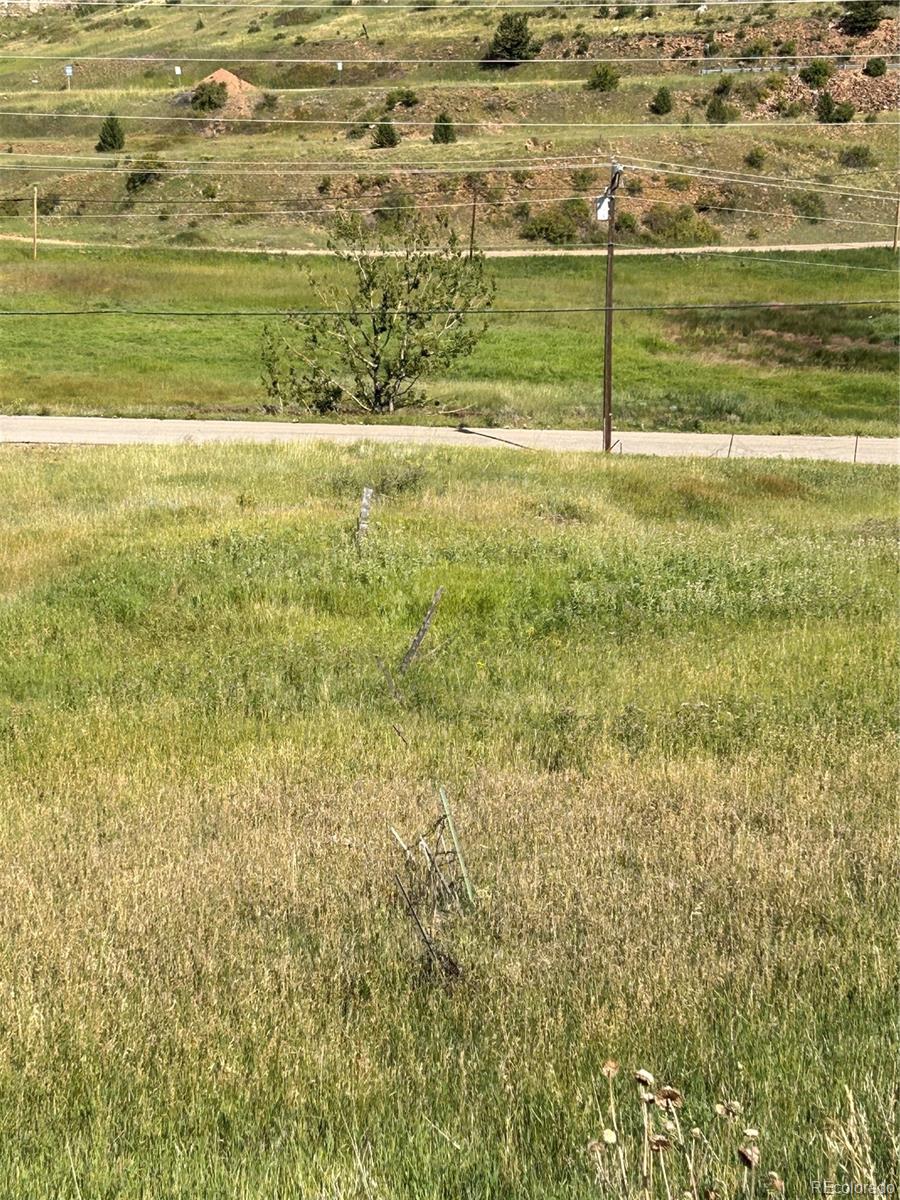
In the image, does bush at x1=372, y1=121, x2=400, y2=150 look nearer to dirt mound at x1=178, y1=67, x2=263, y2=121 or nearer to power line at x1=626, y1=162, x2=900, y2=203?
power line at x1=626, y1=162, x2=900, y2=203

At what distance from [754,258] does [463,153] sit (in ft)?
89.2

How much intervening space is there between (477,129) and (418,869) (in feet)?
322

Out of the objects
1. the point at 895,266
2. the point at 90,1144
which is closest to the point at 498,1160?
the point at 90,1144

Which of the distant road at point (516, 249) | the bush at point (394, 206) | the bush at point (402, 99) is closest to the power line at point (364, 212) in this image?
the bush at point (394, 206)

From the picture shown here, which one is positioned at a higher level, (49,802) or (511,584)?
(49,802)

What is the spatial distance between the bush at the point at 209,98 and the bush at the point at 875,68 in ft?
173

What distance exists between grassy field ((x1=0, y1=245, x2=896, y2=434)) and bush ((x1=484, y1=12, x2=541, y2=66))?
228 ft

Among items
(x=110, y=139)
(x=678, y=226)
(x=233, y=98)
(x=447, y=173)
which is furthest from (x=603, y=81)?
(x=110, y=139)

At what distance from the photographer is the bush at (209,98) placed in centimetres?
10781

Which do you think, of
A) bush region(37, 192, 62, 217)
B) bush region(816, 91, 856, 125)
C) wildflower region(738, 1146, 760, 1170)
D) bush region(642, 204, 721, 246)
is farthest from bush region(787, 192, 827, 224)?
wildflower region(738, 1146, 760, 1170)

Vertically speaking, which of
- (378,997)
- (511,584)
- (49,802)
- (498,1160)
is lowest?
(511,584)

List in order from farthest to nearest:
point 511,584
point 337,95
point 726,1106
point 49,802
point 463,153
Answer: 1. point 337,95
2. point 463,153
3. point 511,584
4. point 49,802
5. point 726,1106

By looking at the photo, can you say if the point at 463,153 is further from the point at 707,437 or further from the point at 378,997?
the point at 378,997

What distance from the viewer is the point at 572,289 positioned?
59.8 metres
